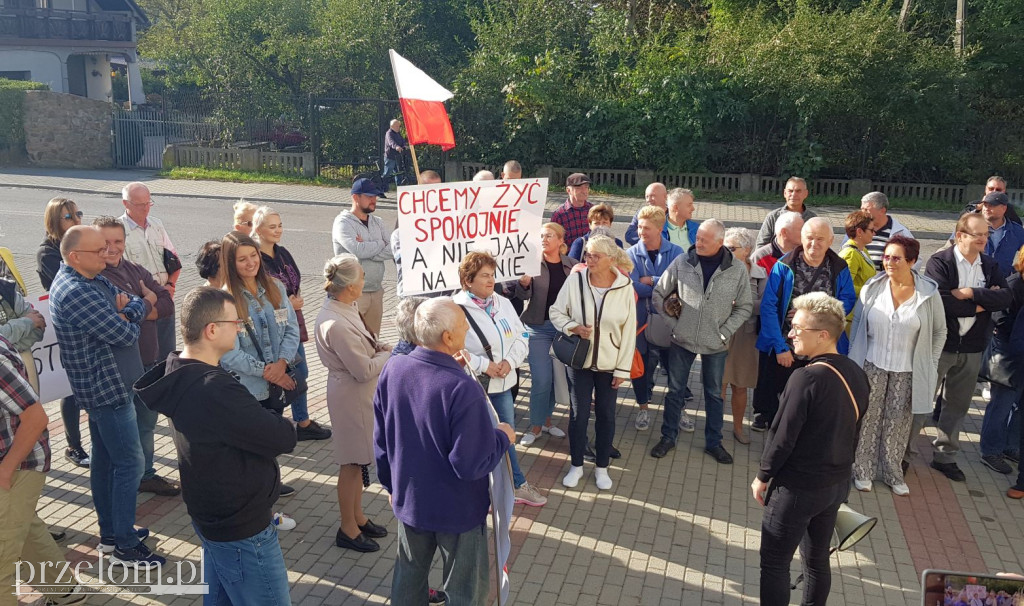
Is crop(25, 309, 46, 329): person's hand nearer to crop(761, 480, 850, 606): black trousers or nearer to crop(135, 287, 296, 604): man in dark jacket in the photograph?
crop(135, 287, 296, 604): man in dark jacket

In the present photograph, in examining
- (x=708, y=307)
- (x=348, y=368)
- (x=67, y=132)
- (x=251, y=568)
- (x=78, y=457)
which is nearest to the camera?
(x=251, y=568)

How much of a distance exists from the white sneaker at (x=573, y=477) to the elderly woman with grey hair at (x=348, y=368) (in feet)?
5.45

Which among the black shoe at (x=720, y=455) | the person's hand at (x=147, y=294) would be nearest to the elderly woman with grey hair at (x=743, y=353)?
the black shoe at (x=720, y=455)

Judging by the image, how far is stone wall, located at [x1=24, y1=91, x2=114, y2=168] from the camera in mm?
24609

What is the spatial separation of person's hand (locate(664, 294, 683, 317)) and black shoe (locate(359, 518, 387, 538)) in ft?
9.00

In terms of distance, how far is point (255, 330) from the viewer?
214 inches

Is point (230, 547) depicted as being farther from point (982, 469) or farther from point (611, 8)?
point (611, 8)

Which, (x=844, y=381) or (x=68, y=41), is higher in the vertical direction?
(x=68, y=41)

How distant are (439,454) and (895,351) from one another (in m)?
3.80

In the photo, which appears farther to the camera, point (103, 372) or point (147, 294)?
point (147, 294)

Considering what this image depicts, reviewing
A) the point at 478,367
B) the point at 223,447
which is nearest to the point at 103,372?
the point at 223,447

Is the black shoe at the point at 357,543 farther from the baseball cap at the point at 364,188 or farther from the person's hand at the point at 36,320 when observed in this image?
the baseball cap at the point at 364,188

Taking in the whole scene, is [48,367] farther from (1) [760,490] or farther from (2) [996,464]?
(2) [996,464]

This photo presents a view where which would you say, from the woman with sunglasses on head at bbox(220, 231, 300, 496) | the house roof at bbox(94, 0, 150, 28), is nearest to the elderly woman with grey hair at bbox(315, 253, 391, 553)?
the woman with sunglasses on head at bbox(220, 231, 300, 496)
